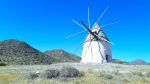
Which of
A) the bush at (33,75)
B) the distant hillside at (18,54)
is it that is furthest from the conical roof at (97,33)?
the bush at (33,75)

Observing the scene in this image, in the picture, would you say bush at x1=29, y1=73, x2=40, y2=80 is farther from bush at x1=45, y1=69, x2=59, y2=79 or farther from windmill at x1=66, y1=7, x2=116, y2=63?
windmill at x1=66, y1=7, x2=116, y2=63

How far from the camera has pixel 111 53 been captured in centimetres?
5375

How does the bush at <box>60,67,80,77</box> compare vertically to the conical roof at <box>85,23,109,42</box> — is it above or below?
below

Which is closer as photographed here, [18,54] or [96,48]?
[96,48]

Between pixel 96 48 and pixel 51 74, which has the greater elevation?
pixel 96 48

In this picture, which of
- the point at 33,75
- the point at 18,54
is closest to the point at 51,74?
the point at 33,75

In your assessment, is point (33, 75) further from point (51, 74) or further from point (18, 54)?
point (18, 54)

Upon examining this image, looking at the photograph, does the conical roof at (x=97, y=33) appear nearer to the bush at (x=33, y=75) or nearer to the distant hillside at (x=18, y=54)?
the distant hillside at (x=18, y=54)

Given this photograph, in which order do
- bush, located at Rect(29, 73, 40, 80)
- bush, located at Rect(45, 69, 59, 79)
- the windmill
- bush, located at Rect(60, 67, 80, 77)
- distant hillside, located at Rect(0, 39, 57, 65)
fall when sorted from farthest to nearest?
distant hillside, located at Rect(0, 39, 57, 65), the windmill, bush, located at Rect(60, 67, 80, 77), bush, located at Rect(45, 69, 59, 79), bush, located at Rect(29, 73, 40, 80)

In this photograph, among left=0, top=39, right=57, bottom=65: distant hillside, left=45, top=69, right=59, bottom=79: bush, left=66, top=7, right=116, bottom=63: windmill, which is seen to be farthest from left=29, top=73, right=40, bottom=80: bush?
left=0, top=39, right=57, bottom=65: distant hillside

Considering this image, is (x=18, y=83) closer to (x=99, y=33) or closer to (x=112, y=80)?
(x=112, y=80)

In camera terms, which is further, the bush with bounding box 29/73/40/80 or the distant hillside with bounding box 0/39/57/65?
the distant hillside with bounding box 0/39/57/65

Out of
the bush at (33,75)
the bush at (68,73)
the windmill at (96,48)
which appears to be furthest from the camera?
the windmill at (96,48)

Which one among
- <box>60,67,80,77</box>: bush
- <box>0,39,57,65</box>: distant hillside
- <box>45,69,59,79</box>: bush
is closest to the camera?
<box>45,69,59,79</box>: bush
